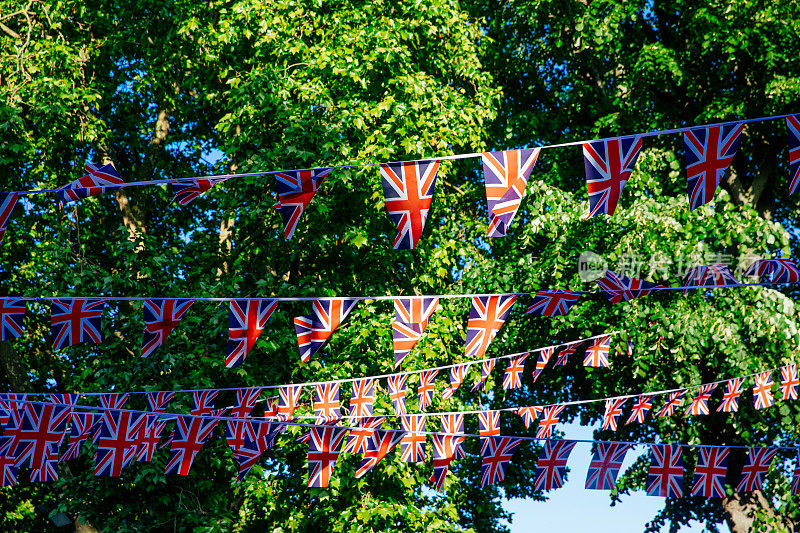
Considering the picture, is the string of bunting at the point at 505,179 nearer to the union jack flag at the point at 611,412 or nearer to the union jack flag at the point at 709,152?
the union jack flag at the point at 709,152

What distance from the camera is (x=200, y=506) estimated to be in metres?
10.5

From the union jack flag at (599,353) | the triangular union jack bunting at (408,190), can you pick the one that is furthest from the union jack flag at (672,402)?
the triangular union jack bunting at (408,190)

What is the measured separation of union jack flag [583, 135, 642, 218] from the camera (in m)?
5.57

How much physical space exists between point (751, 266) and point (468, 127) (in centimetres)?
453

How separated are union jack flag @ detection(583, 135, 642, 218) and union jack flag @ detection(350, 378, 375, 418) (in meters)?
4.75

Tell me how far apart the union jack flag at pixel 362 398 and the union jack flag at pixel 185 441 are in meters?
1.76

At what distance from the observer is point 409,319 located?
295 inches

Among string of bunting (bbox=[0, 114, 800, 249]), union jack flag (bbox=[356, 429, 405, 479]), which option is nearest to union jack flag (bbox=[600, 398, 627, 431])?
union jack flag (bbox=[356, 429, 405, 479])

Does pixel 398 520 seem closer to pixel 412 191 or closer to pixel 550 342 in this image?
pixel 550 342

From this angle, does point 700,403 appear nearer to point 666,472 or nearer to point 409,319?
point 666,472

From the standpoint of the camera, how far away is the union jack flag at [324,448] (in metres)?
9.61

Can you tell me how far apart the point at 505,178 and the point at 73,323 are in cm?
459

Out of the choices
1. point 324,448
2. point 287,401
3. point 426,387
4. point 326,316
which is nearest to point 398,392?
point 426,387

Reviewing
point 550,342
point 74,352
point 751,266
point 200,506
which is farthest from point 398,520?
point 751,266
